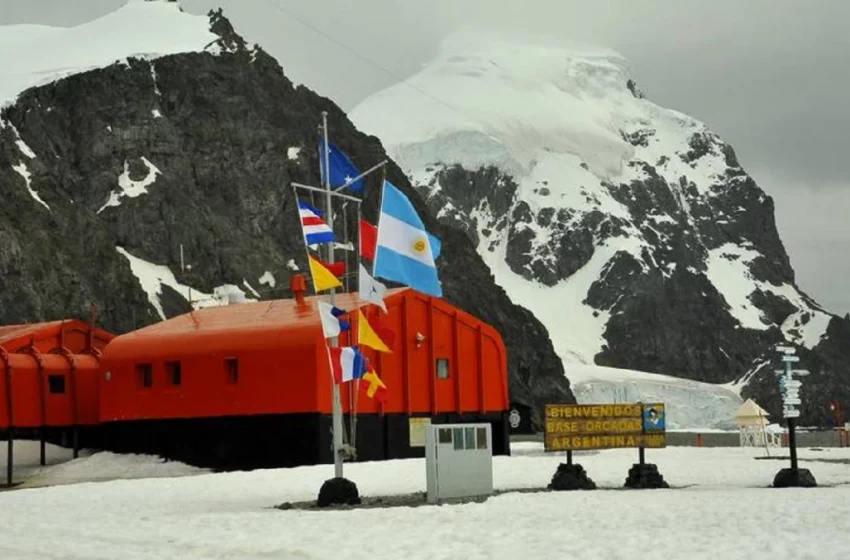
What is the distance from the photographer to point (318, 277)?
2514 cm

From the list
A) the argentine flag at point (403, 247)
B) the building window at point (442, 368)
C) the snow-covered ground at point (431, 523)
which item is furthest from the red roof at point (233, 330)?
the argentine flag at point (403, 247)

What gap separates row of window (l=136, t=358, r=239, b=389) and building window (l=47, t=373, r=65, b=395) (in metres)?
4.12

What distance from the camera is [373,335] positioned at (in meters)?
25.8

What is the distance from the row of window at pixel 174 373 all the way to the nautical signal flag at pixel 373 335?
16.7 meters

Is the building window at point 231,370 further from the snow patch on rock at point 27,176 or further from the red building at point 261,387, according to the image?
the snow patch on rock at point 27,176

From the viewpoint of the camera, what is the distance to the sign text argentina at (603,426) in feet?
96.7

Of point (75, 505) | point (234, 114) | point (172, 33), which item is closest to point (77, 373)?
point (75, 505)

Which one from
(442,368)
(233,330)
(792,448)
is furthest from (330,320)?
(442,368)

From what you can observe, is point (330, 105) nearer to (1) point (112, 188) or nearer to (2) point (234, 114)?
(2) point (234, 114)

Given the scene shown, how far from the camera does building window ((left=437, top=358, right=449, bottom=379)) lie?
47500 millimetres

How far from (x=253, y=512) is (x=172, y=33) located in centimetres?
13045

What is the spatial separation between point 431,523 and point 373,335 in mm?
6555

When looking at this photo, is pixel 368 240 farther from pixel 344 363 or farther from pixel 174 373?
pixel 174 373

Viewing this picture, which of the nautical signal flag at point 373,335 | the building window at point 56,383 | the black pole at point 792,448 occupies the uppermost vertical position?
the nautical signal flag at point 373,335
